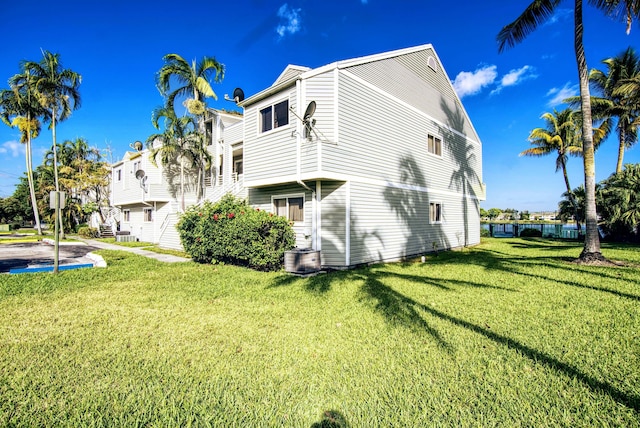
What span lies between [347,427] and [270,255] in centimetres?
709

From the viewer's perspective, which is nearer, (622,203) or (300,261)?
(300,261)

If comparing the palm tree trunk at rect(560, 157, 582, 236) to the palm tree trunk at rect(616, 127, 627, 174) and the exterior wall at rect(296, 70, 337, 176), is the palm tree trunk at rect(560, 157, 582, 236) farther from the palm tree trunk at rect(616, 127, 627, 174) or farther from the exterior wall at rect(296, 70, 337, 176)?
the exterior wall at rect(296, 70, 337, 176)

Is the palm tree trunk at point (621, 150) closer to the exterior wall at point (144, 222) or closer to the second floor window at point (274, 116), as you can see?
the second floor window at point (274, 116)

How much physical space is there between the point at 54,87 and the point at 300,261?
2409 centimetres

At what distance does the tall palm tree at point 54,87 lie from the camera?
20.3m

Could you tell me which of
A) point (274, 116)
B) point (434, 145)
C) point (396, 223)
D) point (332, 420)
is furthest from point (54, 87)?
point (332, 420)

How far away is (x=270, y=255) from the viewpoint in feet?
30.3

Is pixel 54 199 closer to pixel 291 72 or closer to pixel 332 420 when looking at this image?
pixel 332 420

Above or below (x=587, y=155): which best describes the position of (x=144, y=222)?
below

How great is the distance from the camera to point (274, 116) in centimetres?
1088

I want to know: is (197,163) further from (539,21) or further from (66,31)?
(539,21)

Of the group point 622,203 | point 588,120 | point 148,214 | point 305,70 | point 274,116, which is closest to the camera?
point 588,120

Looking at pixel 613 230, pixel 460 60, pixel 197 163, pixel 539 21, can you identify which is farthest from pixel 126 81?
pixel 613 230

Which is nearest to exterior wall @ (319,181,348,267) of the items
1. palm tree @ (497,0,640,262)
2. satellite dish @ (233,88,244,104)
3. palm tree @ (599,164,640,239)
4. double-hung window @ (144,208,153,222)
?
palm tree @ (497,0,640,262)
